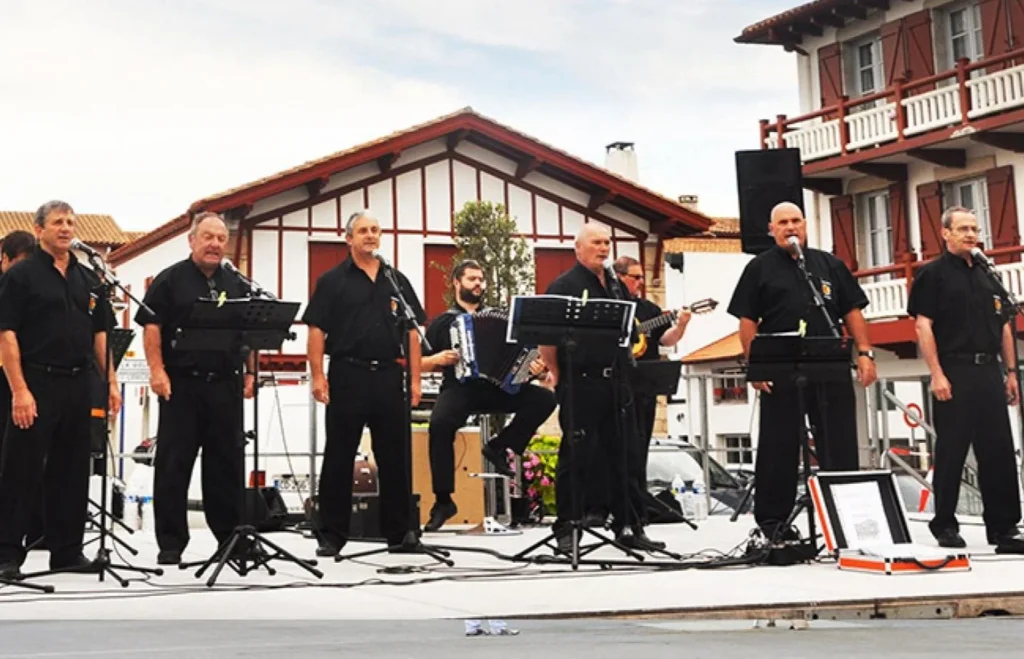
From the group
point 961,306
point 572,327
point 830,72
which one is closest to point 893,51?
point 830,72

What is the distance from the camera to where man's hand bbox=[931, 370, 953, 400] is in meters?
8.91

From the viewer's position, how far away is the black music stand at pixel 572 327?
27.0ft

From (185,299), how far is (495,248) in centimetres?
2123

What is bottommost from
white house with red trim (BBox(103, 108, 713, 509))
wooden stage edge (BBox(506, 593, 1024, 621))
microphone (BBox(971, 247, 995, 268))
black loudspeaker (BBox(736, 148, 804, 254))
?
wooden stage edge (BBox(506, 593, 1024, 621))

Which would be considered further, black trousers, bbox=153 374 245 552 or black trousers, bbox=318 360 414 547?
black trousers, bbox=318 360 414 547

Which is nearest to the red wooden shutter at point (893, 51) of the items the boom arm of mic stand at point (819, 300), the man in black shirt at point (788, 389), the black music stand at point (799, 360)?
the man in black shirt at point (788, 389)

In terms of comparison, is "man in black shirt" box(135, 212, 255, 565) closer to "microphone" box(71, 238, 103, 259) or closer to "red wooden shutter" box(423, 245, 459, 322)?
"microphone" box(71, 238, 103, 259)

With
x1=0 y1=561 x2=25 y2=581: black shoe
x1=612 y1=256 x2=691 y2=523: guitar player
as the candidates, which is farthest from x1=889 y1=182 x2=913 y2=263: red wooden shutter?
x1=0 y1=561 x2=25 y2=581: black shoe

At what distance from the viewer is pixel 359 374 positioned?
8875 mm

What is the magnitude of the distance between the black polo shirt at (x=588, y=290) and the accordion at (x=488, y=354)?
1.56m

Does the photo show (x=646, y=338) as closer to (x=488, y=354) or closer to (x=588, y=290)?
(x=488, y=354)

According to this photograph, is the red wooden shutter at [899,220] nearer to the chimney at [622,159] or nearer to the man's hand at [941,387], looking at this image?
the chimney at [622,159]

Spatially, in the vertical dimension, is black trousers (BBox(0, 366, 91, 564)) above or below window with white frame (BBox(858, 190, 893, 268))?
below

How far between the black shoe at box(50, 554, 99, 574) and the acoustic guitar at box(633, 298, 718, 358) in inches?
173
